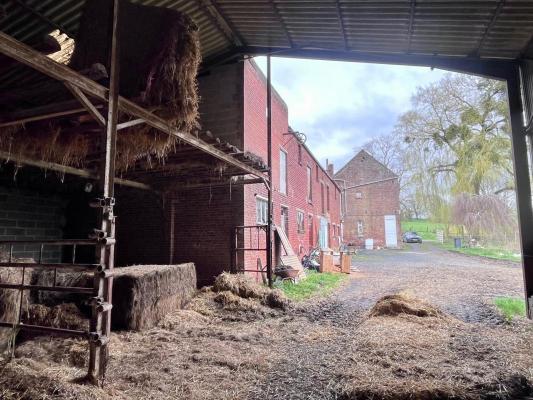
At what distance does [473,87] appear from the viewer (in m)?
19.5

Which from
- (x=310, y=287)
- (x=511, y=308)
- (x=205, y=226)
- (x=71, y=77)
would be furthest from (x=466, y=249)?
(x=71, y=77)

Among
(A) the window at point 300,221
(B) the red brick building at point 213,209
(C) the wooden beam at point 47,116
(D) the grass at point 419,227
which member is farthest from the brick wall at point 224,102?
(D) the grass at point 419,227

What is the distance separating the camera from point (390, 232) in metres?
32.2

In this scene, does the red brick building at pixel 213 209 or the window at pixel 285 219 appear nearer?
the red brick building at pixel 213 209

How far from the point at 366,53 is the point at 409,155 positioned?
1728 cm

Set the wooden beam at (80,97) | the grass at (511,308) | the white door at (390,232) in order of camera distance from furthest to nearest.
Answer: the white door at (390,232) → the grass at (511,308) → the wooden beam at (80,97)

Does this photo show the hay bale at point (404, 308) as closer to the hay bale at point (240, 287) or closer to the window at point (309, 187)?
the hay bale at point (240, 287)

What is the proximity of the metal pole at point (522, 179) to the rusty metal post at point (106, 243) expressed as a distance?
6607 mm

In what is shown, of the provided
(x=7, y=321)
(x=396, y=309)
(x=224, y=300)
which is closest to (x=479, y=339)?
(x=396, y=309)

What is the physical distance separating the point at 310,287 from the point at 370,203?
2472cm

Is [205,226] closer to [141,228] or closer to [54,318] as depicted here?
[141,228]

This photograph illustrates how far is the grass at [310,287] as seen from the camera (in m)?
9.30

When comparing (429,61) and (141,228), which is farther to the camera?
(141,228)

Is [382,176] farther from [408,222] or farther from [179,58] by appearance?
[179,58]
